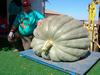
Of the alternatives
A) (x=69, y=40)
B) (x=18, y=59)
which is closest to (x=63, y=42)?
(x=69, y=40)

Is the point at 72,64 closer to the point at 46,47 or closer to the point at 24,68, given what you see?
the point at 46,47

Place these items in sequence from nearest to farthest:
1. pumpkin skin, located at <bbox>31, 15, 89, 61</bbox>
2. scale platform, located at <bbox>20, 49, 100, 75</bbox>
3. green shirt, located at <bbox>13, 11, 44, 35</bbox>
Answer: scale platform, located at <bbox>20, 49, 100, 75</bbox>, pumpkin skin, located at <bbox>31, 15, 89, 61</bbox>, green shirt, located at <bbox>13, 11, 44, 35</bbox>

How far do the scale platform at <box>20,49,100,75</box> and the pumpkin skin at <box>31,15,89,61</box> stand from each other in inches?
4.4

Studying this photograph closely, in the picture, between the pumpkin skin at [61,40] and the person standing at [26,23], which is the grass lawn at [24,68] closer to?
the pumpkin skin at [61,40]

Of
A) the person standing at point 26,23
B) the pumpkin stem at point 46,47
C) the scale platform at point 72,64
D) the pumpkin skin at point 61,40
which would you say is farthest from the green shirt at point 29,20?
the pumpkin stem at point 46,47

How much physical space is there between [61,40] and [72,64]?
1.87ft

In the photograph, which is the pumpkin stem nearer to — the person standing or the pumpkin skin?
the pumpkin skin

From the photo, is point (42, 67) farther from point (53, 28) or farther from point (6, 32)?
point (6, 32)

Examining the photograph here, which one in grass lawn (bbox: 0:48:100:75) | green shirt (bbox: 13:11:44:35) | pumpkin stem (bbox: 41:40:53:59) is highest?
green shirt (bbox: 13:11:44:35)

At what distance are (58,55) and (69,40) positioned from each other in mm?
409

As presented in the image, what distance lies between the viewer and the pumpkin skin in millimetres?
6504

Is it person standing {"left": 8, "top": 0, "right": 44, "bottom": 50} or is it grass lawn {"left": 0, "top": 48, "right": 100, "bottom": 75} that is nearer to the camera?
grass lawn {"left": 0, "top": 48, "right": 100, "bottom": 75}

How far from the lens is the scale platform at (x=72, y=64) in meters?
5.91

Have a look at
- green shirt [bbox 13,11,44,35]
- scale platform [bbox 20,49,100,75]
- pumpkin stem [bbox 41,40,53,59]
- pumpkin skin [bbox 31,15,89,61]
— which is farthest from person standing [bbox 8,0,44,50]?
pumpkin stem [bbox 41,40,53,59]
